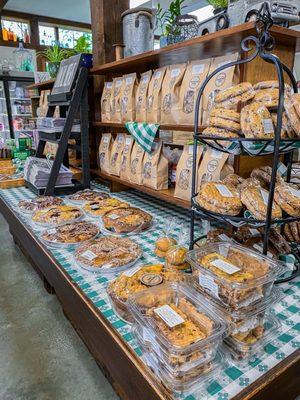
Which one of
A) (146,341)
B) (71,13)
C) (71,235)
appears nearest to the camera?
(146,341)

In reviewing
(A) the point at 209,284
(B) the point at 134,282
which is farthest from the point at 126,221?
(A) the point at 209,284

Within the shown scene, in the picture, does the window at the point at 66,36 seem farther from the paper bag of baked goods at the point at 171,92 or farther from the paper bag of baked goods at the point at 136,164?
the paper bag of baked goods at the point at 171,92

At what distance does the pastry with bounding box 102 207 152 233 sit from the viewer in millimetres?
1688

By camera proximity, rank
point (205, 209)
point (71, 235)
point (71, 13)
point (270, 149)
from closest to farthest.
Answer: point (270, 149)
point (205, 209)
point (71, 235)
point (71, 13)

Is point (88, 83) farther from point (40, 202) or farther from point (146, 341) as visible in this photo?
point (146, 341)

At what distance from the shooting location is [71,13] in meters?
6.50

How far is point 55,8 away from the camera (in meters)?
6.19

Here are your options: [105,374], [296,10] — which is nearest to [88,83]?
[296,10]

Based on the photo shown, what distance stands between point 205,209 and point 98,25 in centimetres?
194

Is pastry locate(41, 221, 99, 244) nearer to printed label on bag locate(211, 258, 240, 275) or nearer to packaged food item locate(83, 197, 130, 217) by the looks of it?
packaged food item locate(83, 197, 130, 217)

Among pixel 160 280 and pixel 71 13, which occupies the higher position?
pixel 71 13

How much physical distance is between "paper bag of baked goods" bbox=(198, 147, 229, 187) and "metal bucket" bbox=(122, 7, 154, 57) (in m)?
1.04

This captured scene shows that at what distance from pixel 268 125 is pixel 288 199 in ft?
0.89

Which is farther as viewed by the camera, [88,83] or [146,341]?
[88,83]
